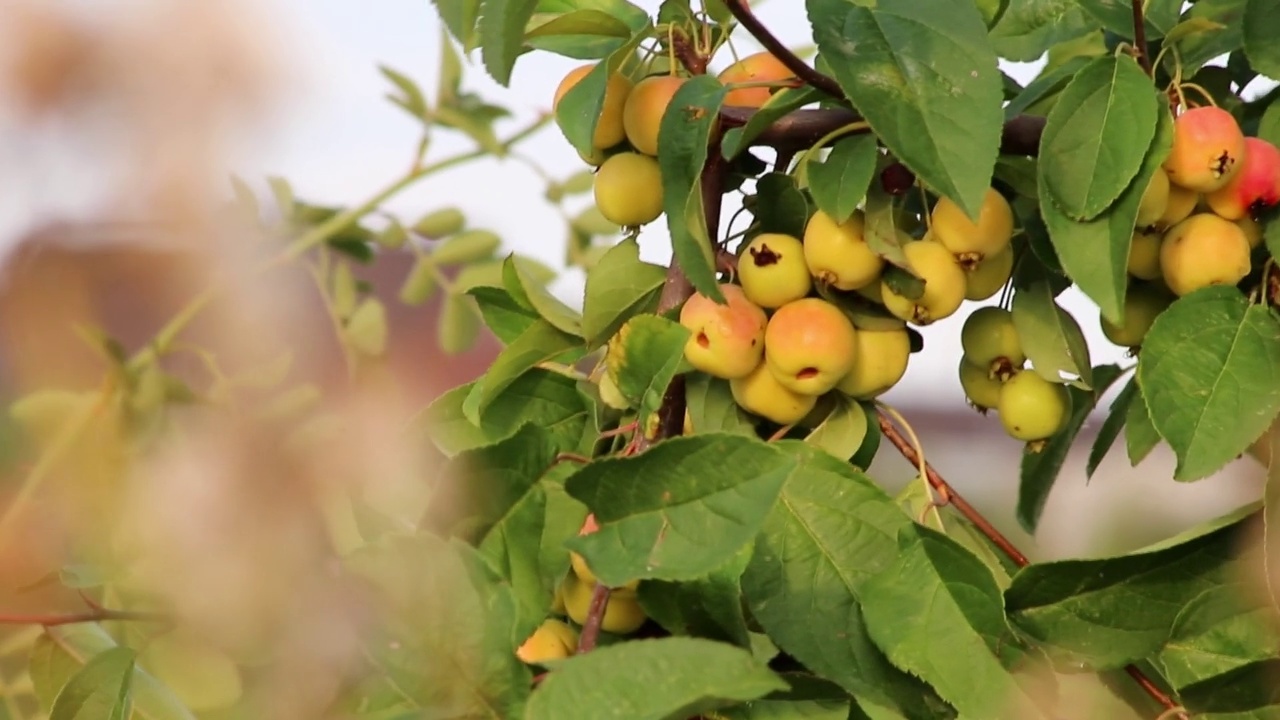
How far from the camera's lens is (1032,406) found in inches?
16.1

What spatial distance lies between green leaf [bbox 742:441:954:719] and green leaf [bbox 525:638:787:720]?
91 mm

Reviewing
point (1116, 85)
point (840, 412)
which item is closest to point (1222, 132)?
point (1116, 85)

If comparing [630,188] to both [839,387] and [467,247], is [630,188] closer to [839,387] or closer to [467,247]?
[839,387]

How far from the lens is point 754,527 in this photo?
0.26 metres

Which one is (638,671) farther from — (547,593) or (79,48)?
(79,48)

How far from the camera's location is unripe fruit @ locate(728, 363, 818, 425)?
1.24 ft

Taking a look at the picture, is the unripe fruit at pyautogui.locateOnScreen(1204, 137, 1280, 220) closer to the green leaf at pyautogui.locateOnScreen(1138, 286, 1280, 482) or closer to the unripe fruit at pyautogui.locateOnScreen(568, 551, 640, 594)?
the green leaf at pyautogui.locateOnScreen(1138, 286, 1280, 482)

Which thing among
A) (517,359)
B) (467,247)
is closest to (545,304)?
(517,359)

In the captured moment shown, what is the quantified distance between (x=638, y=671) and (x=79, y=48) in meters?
0.19

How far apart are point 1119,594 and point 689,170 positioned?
0.18 m

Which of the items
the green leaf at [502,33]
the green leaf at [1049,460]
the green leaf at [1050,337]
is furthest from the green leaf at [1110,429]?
the green leaf at [502,33]

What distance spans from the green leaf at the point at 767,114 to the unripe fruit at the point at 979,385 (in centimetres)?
12

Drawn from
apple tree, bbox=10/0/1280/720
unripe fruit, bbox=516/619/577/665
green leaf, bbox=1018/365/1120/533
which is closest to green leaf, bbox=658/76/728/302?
apple tree, bbox=10/0/1280/720

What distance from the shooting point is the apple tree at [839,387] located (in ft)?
0.96
